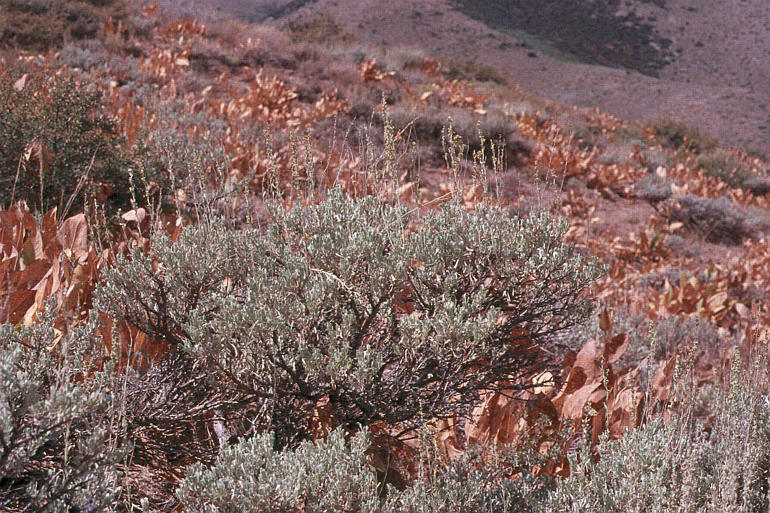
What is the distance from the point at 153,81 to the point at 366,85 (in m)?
3.81

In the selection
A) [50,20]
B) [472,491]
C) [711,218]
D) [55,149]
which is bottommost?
[711,218]

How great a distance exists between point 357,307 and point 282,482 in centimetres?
66

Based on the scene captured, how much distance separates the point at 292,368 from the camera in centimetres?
176

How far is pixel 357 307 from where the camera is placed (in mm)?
1870

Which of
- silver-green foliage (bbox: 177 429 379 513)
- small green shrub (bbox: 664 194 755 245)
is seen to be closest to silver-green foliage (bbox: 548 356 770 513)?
silver-green foliage (bbox: 177 429 379 513)

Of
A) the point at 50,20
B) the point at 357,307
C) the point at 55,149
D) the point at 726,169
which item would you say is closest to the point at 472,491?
the point at 357,307

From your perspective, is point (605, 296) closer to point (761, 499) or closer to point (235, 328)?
point (761, 499)

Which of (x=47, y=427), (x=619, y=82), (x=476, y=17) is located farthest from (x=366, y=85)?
(x=476, y=17)

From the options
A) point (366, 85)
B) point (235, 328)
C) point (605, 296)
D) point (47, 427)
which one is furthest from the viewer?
point (366, 85)

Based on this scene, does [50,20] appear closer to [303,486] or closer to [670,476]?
[303,486]

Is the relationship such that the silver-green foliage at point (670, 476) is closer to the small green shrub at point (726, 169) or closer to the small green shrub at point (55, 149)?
the small green shrub at point (55, 149)

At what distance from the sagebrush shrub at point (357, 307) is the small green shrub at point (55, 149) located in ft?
5.79

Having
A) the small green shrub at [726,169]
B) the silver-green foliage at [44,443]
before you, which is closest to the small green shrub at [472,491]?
the silver-green foliage at [44,443]

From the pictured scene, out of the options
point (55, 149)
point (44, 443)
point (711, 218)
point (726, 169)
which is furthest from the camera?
point (726, 169)
